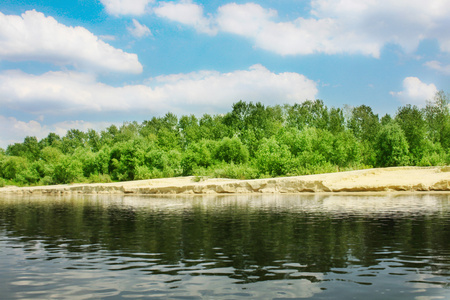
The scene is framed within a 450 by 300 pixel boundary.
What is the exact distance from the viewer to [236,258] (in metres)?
8.83

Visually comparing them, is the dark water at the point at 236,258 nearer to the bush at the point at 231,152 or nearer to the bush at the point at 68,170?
the bush at the point at 231,152

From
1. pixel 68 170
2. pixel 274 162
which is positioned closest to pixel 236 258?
pixel 274 162

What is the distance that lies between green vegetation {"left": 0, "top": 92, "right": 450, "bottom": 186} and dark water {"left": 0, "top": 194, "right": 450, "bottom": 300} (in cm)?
2483

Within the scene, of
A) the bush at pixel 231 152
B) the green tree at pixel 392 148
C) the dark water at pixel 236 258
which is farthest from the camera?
the bush at pixel 231 152

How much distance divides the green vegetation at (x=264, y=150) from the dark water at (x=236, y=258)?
2483 cm

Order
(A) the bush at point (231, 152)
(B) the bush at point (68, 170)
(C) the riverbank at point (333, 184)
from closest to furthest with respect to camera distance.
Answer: (C) the riverbank at point (333, 184) < (A) the bush at point (231, 152) < (B) the bush at point (68, 170)

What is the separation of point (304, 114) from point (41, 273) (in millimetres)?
73860

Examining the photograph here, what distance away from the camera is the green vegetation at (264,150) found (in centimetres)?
4078

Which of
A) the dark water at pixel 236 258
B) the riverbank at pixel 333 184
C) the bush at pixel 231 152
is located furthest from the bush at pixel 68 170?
the dark water at pixel 236 258

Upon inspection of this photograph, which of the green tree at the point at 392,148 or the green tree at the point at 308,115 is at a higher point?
the green tree at the point at 308,115

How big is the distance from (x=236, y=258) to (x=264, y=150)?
1240 inches

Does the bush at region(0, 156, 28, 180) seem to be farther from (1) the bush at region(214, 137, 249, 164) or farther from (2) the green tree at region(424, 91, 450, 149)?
(2) the green tree at region(424, 91, 450, 149)

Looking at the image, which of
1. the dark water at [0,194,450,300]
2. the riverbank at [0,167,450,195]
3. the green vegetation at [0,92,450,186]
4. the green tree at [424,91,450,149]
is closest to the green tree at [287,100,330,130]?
the green vegetation at [0,92,450,186]

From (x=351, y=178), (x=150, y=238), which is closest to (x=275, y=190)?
(x=351, y=178)
